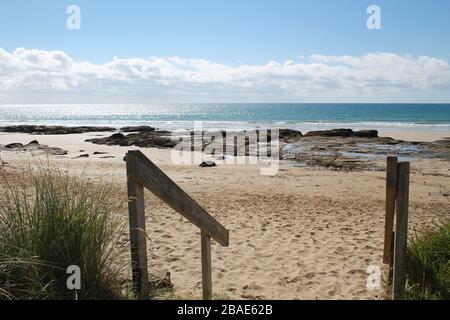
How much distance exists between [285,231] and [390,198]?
3174 millimetres

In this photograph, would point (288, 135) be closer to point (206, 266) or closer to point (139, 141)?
point (139, 141)

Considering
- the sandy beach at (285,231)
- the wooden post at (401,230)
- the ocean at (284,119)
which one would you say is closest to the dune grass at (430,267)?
the wooden post at (401,230)

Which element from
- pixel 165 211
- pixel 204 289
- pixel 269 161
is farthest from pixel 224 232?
pixel 269 161

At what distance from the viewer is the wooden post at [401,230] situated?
4.14 m

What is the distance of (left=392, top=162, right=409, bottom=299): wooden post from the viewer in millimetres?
4145

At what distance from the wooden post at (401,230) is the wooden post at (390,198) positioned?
5.4 inches

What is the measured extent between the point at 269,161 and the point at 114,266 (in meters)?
16.9

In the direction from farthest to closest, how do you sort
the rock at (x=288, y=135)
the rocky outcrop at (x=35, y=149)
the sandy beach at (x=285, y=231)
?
1. the rock at (x=288, y=135)
2. the rocky outcrop at (x=35, y=149)
3. the sandy beach at (x=285, y=231)

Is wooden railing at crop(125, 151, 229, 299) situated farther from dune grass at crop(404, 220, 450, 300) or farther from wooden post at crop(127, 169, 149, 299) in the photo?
dune grass at crop(404, 220, 450, 300)

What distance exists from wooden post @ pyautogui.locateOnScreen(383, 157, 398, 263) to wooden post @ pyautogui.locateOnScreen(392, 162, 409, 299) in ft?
0.45

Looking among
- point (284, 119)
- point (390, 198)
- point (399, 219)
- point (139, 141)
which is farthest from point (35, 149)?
point (284, 119)

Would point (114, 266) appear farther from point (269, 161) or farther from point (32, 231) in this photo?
point (269, 161)

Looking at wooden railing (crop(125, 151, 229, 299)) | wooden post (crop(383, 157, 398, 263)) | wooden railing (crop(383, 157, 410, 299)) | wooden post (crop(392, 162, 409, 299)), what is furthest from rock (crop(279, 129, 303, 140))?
wooden railing (crop(125, 151, 229, 299))

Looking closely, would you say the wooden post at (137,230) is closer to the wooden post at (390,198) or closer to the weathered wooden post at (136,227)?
the weathered wooden post at (136,227)
